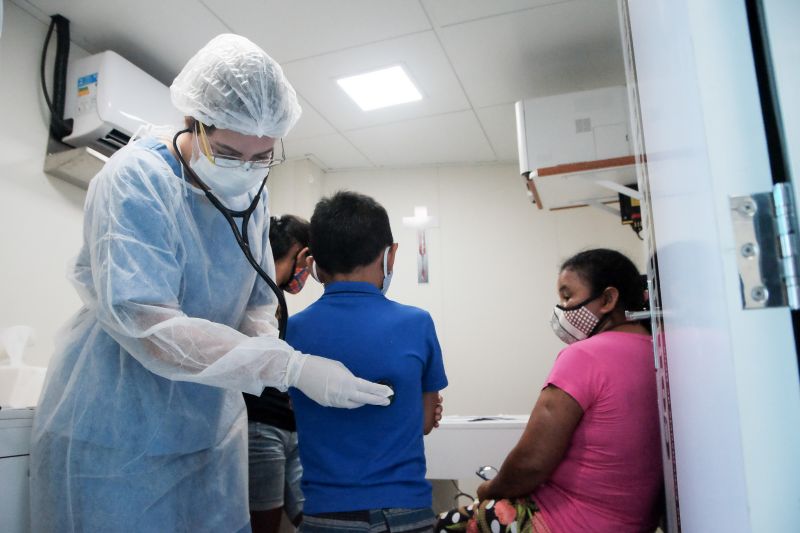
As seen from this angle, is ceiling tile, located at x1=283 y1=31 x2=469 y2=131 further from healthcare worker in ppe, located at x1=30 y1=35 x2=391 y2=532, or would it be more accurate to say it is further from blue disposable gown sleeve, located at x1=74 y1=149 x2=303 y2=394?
blue disposable gown sleeve, located at x1=74 y1=149 x2=303 y2=394

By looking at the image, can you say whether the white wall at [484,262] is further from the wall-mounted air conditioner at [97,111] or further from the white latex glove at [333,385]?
the white latex glove at [333,385]

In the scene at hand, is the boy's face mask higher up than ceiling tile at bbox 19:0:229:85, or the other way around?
ceiling tile at bbox 19:0:229:85

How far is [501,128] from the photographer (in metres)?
2.86

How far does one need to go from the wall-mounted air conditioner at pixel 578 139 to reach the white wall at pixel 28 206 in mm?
1879

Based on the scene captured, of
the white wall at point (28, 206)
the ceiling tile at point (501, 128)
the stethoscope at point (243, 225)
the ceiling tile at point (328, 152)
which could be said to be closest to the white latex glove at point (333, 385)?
the stethoscope at point (243, 225)

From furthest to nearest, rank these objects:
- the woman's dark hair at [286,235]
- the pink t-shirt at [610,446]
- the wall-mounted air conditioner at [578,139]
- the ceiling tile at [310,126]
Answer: the ceiling tile at [310,126] → the wall-mounted air conditioner at [578,139] → the woman's dark hair at [286,235] → the pink t-shirt at [610,446]

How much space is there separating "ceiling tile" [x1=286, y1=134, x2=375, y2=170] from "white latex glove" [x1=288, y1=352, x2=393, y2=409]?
2250mm

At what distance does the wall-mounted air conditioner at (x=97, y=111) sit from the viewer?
195 cm

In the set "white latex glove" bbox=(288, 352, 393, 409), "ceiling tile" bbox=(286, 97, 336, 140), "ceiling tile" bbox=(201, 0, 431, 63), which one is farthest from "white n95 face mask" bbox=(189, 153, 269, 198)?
"ceiling tile" bbox=(286, 97, 336, 140)

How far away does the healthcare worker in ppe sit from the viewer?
0.88 m

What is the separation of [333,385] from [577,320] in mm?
738

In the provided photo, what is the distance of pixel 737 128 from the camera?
1.42 feet

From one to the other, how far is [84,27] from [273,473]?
1841 mm

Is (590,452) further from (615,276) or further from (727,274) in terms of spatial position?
(727,274)
